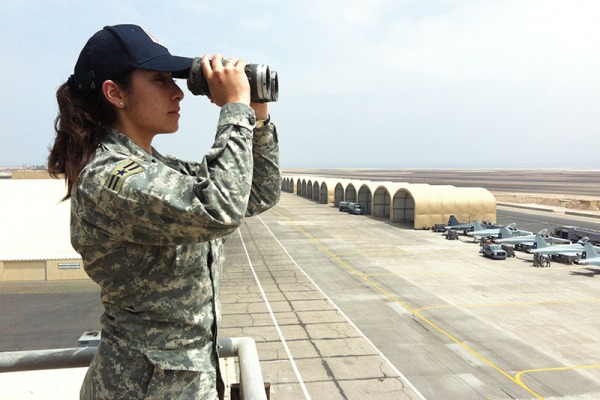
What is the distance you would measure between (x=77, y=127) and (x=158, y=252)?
38.2 inches

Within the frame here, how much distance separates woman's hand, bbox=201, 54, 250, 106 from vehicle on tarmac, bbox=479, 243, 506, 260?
41.5 metres

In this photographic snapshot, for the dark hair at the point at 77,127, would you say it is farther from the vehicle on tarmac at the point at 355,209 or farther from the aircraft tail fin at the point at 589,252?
the vehicle on tarmac at the point at 355,209

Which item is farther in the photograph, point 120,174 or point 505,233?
point 505,233

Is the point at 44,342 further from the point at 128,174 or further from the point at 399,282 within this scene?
the point at 128,174

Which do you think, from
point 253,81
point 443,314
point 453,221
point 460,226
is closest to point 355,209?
point 453,221

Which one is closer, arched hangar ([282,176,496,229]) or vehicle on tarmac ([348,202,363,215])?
arched hangar ([282,176,496,229])

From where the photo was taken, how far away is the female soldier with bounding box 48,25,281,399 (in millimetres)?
2488

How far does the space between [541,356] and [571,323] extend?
5.53m

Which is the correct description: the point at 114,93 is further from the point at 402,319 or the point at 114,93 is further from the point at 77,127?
the point at 402,319

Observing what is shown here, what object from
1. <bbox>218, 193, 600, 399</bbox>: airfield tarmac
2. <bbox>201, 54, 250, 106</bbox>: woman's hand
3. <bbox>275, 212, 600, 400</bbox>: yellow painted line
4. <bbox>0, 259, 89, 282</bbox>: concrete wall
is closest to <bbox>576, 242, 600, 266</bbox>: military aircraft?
<bbox>218, 193, 600, 399</bbox>: airfield tarmac

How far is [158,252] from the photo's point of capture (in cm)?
281

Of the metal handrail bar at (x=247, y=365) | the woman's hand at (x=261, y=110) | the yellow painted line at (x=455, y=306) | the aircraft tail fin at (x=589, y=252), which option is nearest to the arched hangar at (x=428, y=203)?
the yellow painted line at (x=455, y=306)

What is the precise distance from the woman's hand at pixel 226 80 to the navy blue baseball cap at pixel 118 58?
17cm

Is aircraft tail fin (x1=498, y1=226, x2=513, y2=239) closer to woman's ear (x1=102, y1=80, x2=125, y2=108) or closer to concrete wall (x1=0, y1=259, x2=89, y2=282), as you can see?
concrete wall (x1=0, y1=259, x2=89, y2=282)
